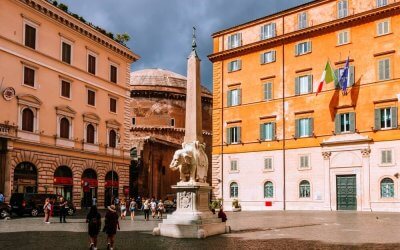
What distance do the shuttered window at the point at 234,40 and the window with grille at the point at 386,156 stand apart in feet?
53.7

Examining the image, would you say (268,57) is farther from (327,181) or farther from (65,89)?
(65,89)

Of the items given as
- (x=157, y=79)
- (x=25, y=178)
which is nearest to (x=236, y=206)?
(x=25, y=178)

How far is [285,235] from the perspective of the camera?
17.8 metres

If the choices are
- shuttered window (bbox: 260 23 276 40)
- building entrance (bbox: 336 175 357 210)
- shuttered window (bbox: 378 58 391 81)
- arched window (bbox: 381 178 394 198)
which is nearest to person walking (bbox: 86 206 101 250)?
arched window (bbox: 381 178 394 198)

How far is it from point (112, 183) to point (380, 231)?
88.9 ft

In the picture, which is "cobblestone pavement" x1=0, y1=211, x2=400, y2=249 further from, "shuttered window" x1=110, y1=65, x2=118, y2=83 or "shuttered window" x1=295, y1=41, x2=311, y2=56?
"shuttered window" x1=110, y1=65, x2=118, y2=83

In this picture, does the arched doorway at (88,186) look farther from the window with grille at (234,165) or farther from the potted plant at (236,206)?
the window with grille at (234,165)

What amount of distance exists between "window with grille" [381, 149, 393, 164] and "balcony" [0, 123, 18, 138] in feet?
83.4

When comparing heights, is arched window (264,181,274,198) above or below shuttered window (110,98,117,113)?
below

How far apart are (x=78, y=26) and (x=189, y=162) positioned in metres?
24.9

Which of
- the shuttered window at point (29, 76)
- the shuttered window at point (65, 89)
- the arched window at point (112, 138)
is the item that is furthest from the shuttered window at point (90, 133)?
the shuttered window at point (29, 76)

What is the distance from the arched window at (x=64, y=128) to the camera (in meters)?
37.3

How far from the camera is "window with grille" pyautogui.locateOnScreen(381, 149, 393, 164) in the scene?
115ft

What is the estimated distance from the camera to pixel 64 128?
37.6m
